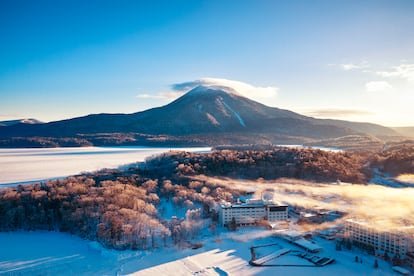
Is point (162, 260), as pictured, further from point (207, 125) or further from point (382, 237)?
point (207, 125)

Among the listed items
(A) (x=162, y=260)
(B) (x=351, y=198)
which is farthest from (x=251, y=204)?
(A) (x=162, y=260)

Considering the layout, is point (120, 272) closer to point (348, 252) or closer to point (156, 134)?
point (348, 252)

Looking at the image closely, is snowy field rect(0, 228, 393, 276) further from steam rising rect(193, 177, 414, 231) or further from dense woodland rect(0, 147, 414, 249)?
steam rising rect(193, 177, 414, 231)

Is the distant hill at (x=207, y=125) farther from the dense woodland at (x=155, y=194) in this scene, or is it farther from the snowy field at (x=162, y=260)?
the snowy field at (x=162, y=260)

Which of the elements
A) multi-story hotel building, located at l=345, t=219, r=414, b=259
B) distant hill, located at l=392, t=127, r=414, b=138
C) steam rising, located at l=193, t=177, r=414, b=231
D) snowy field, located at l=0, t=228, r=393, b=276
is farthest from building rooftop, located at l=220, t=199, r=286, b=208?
distant hill, located at l=392, t=127, r=414, b=138

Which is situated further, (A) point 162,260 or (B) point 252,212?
(B) point 252,212

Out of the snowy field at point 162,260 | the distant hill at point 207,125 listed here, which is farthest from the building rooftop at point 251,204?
the distant hill at point 207,125

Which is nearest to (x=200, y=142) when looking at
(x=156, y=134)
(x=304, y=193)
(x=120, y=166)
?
(x=156, y=134)

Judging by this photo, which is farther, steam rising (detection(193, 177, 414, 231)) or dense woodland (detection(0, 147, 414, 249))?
steam rising (detection(193, 177, 414, 231))
